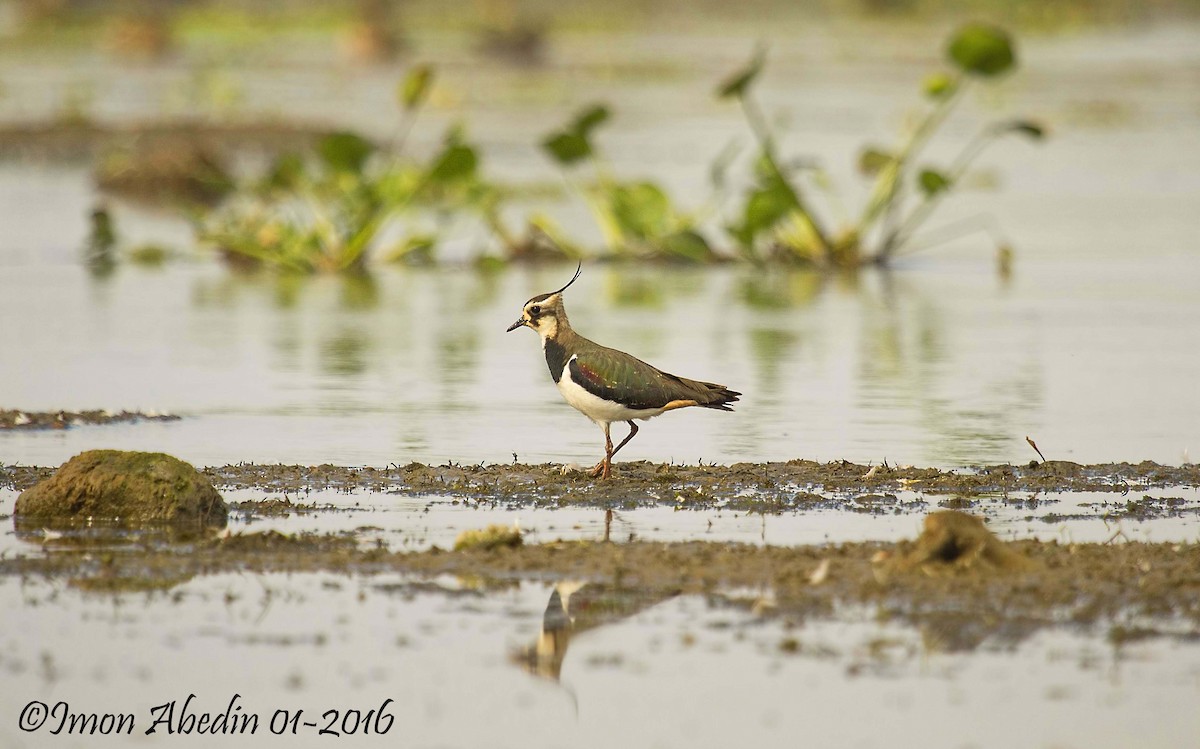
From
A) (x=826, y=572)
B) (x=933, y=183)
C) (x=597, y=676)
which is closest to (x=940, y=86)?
(x=933, y=183)

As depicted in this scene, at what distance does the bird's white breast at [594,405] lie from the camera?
28.3ft

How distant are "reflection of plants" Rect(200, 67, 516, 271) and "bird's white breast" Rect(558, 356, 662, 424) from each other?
736cm

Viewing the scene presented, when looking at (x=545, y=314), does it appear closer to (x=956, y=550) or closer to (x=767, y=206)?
(x=956, y=550)

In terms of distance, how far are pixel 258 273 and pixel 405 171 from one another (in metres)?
2.02

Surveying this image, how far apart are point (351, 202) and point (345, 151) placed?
61 centimetres

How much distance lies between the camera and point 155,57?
49.6 metres

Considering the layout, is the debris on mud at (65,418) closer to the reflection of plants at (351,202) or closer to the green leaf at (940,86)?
the reflection of plants at (351,202)

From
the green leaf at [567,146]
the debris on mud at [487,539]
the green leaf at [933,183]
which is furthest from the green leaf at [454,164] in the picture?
the debris on mud at [487,539]

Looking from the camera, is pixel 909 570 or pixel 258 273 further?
pixel 258 273

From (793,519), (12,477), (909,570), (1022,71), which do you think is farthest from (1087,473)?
(1022,71)

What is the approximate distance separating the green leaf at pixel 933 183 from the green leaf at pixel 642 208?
2329mm

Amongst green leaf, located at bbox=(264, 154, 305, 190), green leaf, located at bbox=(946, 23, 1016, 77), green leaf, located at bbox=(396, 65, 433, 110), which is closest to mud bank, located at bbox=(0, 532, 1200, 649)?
green leaf, located at bbox=(396, 65, 433, 110)

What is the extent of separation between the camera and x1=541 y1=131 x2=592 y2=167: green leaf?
16578mm

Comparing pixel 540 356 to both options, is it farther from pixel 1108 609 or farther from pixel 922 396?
pixel 1108 609
